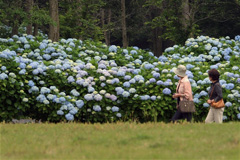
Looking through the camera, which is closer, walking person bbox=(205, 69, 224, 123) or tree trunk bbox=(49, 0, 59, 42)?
walking person bbox=(205, 69, 224, 123)

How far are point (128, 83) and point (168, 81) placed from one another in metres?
0.94

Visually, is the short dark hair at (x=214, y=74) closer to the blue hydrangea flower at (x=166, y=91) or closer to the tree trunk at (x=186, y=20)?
the blue hydrangea flower at (x=166, y=91)

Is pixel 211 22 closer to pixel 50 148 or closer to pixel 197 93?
pixel 197 93

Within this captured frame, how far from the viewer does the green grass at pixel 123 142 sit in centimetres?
571

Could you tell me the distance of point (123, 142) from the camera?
648 cm

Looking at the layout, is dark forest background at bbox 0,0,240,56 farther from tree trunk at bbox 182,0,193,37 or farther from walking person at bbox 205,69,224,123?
walking person at bbox 205,69,224,123

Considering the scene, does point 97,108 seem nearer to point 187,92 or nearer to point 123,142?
point 187,92

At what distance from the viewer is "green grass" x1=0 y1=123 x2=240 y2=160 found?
571 centimetres

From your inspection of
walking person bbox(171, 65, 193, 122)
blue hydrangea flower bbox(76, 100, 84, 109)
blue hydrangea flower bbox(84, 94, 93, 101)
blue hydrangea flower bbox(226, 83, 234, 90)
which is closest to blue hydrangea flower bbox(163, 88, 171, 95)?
walking person bbox(171, 65, 193, 122)

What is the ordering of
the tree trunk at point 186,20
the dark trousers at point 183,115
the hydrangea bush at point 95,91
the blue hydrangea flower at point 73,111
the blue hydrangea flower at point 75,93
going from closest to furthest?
1. the dark trousers at point 183,115
2. the blue hydrangea flower at point 73,111
3. the hydrangea bush at point 95,91
4. the blue hydrangea flower at point 75,93
5. the tree trunk at point 186,20

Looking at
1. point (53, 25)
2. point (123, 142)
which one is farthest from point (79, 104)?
point (53, 25)

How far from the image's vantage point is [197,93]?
36.0 ft

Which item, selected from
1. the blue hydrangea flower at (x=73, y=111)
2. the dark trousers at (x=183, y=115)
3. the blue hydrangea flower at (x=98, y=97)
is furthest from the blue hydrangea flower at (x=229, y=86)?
the blue hydrangea flower at (x=73, y=111)

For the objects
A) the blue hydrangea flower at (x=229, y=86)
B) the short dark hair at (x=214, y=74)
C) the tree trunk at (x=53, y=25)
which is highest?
the tree trunk at (x=53, y=25)
